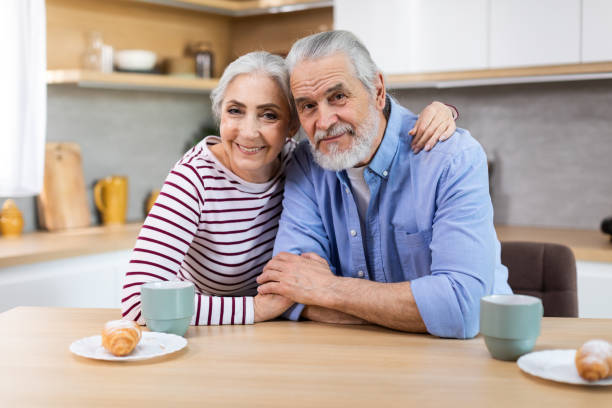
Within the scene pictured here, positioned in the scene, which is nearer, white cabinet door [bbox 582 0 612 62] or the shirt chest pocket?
the shirt chest pocket

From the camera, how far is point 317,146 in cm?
163

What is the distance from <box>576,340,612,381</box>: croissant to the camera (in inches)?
40.3

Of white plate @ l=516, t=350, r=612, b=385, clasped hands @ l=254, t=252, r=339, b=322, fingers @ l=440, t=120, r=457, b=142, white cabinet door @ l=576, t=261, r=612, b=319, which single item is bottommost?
white cabinet door @ l=576, t=261, r=612, b=319

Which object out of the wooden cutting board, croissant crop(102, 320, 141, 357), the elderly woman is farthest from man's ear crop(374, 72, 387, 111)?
the wooden cutting board

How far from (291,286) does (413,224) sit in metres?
0.33

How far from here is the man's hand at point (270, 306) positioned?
1479 millimetres

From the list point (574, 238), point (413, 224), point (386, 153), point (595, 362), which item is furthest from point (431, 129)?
point (574, 238)

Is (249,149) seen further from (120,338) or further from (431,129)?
(120,338)

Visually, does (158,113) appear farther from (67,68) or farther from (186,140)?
(67,68)

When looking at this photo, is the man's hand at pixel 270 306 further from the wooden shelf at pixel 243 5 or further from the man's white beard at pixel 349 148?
the wooden shelf at pixel 243 5

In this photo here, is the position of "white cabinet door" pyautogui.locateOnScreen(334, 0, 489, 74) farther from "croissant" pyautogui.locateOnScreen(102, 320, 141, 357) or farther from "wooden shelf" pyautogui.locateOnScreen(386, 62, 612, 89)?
"croissant" pyautogui.locateOnScreen(102, 320, 141, 357)

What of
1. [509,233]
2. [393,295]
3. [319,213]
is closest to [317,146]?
[319,213]

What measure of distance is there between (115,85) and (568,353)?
272cm

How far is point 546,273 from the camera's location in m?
1.91
